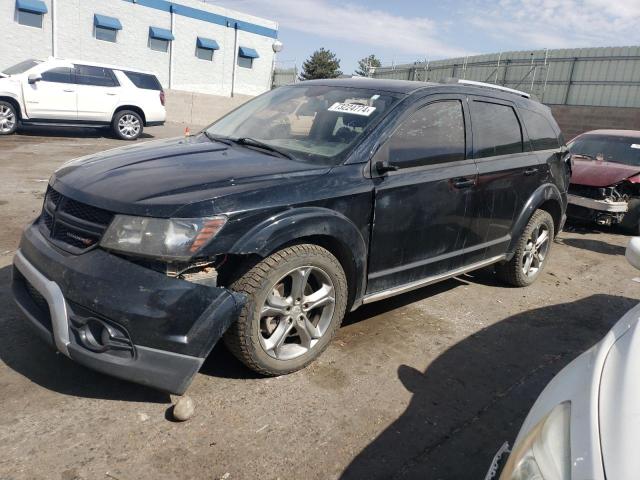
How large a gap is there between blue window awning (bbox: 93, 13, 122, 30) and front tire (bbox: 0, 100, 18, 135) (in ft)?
37.9

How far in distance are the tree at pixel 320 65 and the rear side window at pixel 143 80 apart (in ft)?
122

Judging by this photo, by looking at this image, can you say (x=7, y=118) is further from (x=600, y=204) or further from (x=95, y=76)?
(x=600, y=204)

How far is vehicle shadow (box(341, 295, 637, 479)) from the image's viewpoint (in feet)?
8.38

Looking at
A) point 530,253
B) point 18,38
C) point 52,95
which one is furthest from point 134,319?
point 18,38

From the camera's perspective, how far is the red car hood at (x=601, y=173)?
7.83m

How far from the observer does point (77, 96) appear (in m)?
13.3

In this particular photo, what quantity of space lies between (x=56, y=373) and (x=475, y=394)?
245 cm

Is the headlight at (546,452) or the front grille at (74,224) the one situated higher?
the front grille at (74,224)

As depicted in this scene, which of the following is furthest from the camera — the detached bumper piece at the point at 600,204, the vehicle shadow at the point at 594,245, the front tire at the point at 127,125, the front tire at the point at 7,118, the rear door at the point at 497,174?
the front tire at the point at 127,125

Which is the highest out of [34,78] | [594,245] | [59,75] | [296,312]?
[59,75]

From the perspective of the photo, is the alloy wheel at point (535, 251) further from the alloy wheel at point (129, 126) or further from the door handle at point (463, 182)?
the alloy wheel at point (129, 126)

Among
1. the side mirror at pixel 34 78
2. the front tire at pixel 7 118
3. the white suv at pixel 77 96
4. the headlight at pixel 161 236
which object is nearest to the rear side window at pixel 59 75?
the white suv at pixel 77 96

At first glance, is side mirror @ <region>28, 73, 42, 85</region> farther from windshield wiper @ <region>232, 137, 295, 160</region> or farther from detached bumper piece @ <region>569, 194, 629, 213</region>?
detached bumper piece @ <region>569, 194, 629, 213</region>

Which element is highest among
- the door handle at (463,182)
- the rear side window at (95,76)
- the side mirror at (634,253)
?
the rear side window at (95,76)
